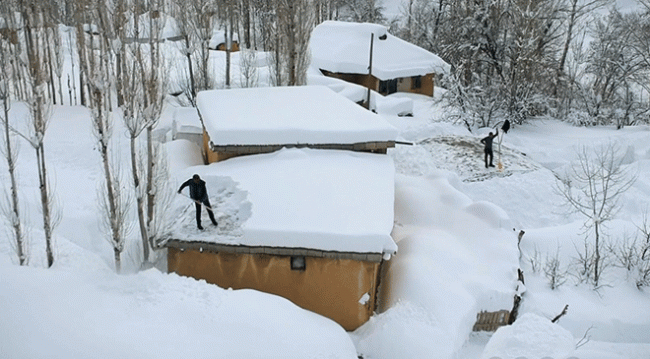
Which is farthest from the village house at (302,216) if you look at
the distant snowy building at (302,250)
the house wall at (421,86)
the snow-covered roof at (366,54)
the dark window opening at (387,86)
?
the house wall at (421,86)

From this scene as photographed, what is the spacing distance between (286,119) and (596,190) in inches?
438

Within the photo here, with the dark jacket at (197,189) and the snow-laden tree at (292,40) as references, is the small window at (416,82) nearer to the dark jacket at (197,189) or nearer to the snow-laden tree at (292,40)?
the snow-laden tree at (292,40)

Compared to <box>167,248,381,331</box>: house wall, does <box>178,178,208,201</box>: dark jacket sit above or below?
above

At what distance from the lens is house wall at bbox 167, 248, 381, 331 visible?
481 inches

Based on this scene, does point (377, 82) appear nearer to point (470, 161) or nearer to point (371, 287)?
point (470, 161)

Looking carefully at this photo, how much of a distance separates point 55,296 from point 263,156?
23.8 feet

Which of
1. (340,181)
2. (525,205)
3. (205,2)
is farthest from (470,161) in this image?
(205,2)

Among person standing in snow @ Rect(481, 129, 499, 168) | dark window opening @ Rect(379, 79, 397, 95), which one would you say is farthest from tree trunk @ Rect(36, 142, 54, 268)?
dark window opening @ Rect(379, 79, 397, 95)

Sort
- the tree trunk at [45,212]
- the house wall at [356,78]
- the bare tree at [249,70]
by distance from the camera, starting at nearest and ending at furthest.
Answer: the tree trunk at [45,212] < the bare tree at [249,70] < the house wall at [356,78]

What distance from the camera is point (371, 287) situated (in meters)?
12.3

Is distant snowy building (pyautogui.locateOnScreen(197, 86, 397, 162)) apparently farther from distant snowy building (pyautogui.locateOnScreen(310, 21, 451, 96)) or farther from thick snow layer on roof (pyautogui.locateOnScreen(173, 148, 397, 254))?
distant snowy building (pyautogui.locateOnScreen(310, 21, 451, 96))

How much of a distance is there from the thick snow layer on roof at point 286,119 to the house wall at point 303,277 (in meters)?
4.59

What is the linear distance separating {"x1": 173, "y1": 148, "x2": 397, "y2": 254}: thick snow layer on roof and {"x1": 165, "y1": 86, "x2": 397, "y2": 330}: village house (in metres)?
0.02

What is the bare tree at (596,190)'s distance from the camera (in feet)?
51.9
